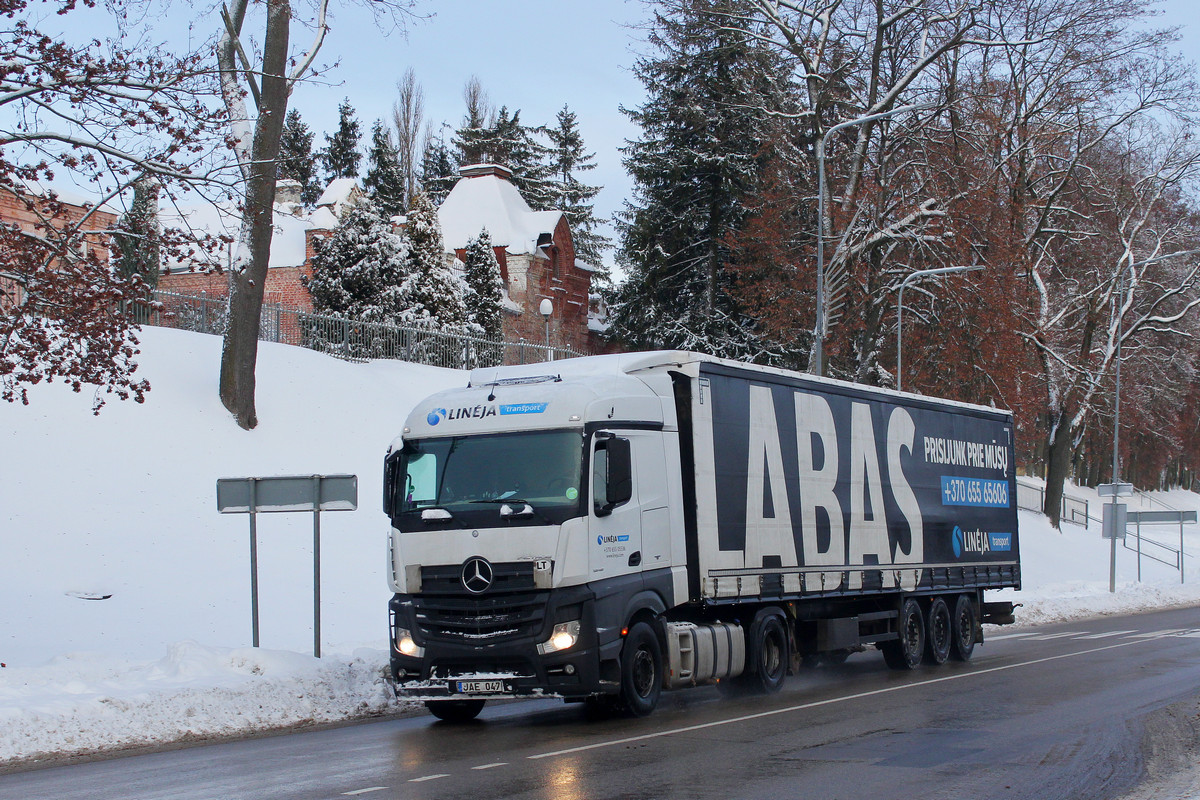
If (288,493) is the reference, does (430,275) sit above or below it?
above

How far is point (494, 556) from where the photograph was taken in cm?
1130

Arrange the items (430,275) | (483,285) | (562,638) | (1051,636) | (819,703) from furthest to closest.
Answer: (483,285) → (430,275) → (1051,636) → (819,703) → (562,638)

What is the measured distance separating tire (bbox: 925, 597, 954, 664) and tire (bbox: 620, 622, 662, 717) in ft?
22.1

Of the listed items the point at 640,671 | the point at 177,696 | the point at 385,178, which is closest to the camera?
the point at 177,696

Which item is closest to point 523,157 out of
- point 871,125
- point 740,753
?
point 871,125

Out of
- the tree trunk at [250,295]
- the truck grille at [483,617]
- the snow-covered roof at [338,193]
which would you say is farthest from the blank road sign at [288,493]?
the snow-covered roof at [338,193]

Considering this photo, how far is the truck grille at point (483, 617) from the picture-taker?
1123 centimetres

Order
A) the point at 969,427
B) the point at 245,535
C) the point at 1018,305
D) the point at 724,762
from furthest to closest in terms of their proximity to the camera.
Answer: the point at 1018,305, the point at 245,535, the point at 969,427, the point at 724,762

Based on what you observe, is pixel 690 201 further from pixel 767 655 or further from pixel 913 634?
pixel 767 655

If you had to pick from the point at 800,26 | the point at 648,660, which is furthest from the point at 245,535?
the point at 800,26

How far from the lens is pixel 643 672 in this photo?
1219 cm

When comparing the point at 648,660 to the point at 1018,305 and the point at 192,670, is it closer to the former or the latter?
the point at 192,670

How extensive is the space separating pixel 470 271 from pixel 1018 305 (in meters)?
25.1

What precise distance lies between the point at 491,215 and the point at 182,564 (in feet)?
163
